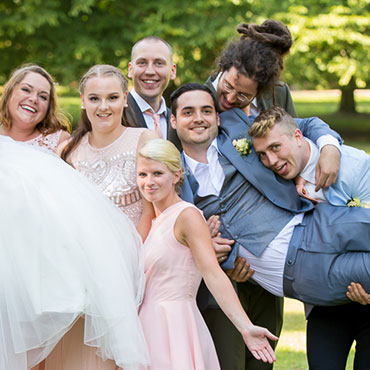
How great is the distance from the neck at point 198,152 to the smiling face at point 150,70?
820mm

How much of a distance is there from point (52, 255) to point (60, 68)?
13.4m

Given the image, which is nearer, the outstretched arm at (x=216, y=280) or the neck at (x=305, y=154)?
the outstretched arm at (x=216, y=280)

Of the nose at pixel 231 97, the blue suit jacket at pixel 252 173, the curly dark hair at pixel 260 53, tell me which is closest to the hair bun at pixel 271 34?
the curly dark hair at pixel 260 53

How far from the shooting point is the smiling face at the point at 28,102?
14.5 feet

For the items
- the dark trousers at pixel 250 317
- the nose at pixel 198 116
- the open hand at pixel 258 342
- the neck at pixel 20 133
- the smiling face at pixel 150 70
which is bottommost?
the dark trousers at pixel 250 317

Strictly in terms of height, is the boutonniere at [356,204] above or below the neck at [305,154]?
below

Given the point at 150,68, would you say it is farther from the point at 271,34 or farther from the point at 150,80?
the point at 271,34

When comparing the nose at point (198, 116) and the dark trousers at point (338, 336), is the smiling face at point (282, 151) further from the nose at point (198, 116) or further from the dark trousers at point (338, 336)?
the dark trousers at point (338, 336)

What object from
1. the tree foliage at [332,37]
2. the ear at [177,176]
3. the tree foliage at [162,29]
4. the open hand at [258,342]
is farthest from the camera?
the tree foliage at [332,37]

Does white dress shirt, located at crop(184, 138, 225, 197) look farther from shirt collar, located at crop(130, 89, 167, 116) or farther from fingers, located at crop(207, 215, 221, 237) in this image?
shirt collar, located at crop(130, 89, 167, 116)

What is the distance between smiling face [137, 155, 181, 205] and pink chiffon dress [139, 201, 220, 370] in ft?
0.38

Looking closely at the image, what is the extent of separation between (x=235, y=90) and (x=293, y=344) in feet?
12.0

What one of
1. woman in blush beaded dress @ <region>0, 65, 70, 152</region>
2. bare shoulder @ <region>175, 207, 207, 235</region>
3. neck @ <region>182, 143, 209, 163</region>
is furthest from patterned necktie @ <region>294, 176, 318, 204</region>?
woman in blush beaded dress @ <region>0, 65, 70, 152</region>

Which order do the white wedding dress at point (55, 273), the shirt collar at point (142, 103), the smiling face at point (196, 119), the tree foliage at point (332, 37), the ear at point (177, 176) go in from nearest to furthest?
the white wedding dress at point (55, 273) < the ear at point (177, 176) < the smiling face at point (196, 119) < the shirt collar at point (142, 103) < the tree foliage at point (332, 37)
